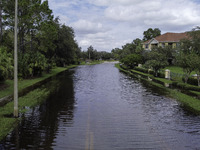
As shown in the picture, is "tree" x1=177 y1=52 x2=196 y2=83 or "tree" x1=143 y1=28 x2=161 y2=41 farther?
"tree" x1=143 y1=28 x2=161 y2=41

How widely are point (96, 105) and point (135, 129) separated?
17.5 ft

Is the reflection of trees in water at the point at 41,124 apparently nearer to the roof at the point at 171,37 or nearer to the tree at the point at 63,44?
the tree at the point at 63,44

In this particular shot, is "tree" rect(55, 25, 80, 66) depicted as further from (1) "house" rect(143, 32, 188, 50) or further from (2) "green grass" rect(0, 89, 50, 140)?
(2) "green grass" rect(0, 89, 50, 140)

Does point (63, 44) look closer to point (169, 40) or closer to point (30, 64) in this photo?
point (30, 64)

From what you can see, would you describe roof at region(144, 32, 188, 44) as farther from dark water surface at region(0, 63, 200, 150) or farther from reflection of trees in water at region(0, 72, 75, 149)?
reflection of trees in water at region(0, 72, 75, 149)

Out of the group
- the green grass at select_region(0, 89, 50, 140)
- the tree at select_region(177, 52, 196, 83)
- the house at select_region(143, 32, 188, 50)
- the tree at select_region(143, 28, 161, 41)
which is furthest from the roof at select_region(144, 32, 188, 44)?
the green grass at select_region(0, 89, 50, 140)

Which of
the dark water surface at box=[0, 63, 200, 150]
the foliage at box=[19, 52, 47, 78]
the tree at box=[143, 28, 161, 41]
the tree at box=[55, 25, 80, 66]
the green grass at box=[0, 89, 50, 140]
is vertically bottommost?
the dark water surface at box=[0, 63, 200, 150]

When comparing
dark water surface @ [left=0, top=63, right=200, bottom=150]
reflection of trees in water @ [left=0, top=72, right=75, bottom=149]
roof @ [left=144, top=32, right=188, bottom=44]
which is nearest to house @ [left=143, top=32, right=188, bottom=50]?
roof @ [left=144, top=32, right=188, bottom=44]

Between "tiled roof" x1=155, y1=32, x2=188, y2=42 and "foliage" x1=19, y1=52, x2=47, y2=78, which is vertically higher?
"tiled roof" x1=155, y1=32, x2=188, y2=42

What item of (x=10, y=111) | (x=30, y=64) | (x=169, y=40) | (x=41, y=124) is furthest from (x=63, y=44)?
(x=41, y=124)

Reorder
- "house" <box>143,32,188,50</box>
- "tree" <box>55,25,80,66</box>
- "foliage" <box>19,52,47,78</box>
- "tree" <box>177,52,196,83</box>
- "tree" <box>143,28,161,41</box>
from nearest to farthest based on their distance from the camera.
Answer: "tree" <box>177,52,196,83</box> → "foliage" <box>19,52,47,78</box> → "tree" <box>55,25,80,66</box> → "house" <box>143,32,188,50</box> → "tree" <box>143,28,161,41</box>

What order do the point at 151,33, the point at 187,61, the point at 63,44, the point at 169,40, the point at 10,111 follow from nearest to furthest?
the point at 10,111 < the point at 187,61 < the point at 63,44 < the point at 169,40 < the point at 151,33

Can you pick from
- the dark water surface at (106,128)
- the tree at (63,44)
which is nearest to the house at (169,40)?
the tree at (63,44)

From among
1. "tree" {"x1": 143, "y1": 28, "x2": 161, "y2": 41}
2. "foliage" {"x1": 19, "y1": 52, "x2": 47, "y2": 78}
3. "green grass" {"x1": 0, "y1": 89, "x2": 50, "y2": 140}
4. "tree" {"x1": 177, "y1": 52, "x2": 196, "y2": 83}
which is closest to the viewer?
"green grass" {"x1": 0, "y1": 89, "x2": 50, "y2": 140}
